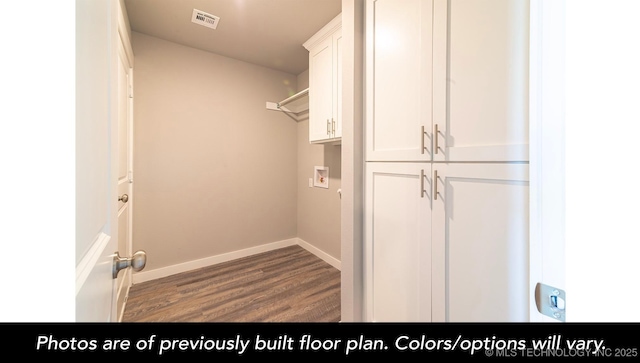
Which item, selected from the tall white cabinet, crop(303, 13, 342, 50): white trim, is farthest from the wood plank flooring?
crop(303, 13, 342, 50): white trim

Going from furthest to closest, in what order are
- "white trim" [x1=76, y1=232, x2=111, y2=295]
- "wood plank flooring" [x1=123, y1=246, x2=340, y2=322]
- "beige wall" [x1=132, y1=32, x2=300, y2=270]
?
"beige wall" [x1=132, y1=32, x2=300, y2=270]
"wood plank flooring" [x1=123, y1=246, x2=340, y2=322]
"white trim" [x1=76, y1=232, x2=111, y2=295]

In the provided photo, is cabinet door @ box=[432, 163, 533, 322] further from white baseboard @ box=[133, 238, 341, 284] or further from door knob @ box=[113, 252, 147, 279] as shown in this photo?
white baseboard @ box=[133, 238, 341, 284]

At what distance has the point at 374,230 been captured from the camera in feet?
3.95

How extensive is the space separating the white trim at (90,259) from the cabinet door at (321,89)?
1.64 m

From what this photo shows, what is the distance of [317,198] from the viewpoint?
271 cm

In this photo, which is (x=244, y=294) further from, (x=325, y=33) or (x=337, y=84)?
(x=325, y=33)

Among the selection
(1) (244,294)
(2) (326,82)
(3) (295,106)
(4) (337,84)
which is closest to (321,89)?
(2) (326,82)

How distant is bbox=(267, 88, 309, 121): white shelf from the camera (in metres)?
2.77

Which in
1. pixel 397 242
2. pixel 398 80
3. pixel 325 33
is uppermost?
pixel 325 33

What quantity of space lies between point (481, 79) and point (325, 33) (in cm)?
151

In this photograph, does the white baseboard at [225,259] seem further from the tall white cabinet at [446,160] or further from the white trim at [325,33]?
the white trim at [325,33]

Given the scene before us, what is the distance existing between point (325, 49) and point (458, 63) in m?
1.36
